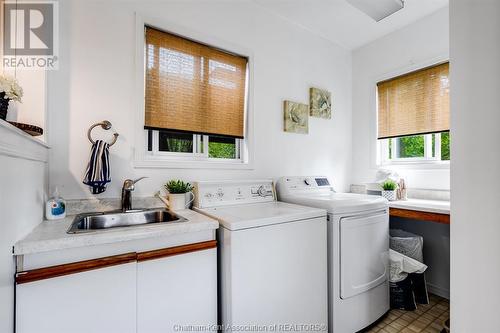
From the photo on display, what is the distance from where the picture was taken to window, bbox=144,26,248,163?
177 cm

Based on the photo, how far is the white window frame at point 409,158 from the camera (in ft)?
7.77

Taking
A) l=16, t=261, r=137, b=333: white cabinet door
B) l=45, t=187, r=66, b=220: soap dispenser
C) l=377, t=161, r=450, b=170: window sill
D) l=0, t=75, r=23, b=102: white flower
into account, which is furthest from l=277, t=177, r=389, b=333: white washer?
l=0, t=75, r=23, b=102: white flower

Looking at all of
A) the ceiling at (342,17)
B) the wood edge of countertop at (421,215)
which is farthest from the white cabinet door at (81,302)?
the ceiling at (342,17)

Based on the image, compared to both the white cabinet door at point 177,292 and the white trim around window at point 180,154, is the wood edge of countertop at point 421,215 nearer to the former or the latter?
the white trim around window at point 180,154

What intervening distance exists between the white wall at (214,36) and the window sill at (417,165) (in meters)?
0.48

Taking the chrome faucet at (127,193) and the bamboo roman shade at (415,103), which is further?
the bamboo roman shade at (415,103)

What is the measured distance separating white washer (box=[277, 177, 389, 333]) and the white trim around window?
0.70 metres

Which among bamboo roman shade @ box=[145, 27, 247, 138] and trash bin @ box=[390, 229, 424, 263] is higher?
bamboo roman shade @ box=[145, 27, 247, 138]

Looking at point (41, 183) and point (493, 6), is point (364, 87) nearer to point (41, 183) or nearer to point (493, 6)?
point (493, 6)

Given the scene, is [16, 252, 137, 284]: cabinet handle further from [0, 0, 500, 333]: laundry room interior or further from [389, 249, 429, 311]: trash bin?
[389, 249, 429, 311]: trash bin

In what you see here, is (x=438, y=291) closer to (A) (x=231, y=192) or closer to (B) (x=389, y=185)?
(B) (x=389, y=185)

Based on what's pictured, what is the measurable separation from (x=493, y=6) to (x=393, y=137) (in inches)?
80.5

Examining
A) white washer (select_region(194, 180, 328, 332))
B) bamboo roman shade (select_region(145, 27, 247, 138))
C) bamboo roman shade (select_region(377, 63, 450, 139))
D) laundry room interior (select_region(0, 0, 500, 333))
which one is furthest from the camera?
bamboo roman shade (select_region(377, 63, 450, 139))

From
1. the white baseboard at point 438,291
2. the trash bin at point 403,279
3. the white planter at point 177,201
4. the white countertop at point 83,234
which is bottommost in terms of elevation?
the white baseboard at point 438,291
